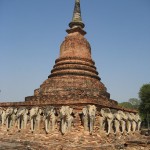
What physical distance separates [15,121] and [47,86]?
8.96 ft

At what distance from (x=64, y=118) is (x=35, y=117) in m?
1.81

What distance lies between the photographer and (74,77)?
1523 centimetres

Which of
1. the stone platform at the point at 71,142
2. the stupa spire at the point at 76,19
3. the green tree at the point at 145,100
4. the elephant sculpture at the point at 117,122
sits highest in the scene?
the stupa spire at the point at 76,19

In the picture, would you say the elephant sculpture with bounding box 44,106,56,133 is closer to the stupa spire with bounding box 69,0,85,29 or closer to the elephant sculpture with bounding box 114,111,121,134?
the elephant sculpture with bounding box 114,111,121,134

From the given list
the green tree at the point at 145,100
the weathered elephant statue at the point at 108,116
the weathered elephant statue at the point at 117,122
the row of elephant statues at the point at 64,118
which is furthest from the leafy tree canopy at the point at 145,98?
the weathered elephant statue at the point at 108,116

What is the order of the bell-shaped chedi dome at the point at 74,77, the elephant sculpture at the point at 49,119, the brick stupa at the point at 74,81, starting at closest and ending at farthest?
the elephant sculpture at the point at 49,119 < the brick stupa at the point at 74,81 < the bell-shaped chedi dome at the point at 74,77

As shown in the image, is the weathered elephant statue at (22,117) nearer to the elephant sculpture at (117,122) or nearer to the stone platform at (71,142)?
the stone platform at (71,142)

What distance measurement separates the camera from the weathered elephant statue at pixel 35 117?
41.6ft

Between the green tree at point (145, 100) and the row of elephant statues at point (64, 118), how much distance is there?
651 inches

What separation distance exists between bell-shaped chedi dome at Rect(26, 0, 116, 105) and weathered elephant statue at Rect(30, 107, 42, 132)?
0.80m

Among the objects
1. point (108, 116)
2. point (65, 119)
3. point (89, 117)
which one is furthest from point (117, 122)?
point (65, 119)

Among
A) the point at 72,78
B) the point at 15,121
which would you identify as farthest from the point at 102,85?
the point at 15,121

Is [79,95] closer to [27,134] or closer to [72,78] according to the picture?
[72,78]

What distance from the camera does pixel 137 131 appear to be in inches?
615
